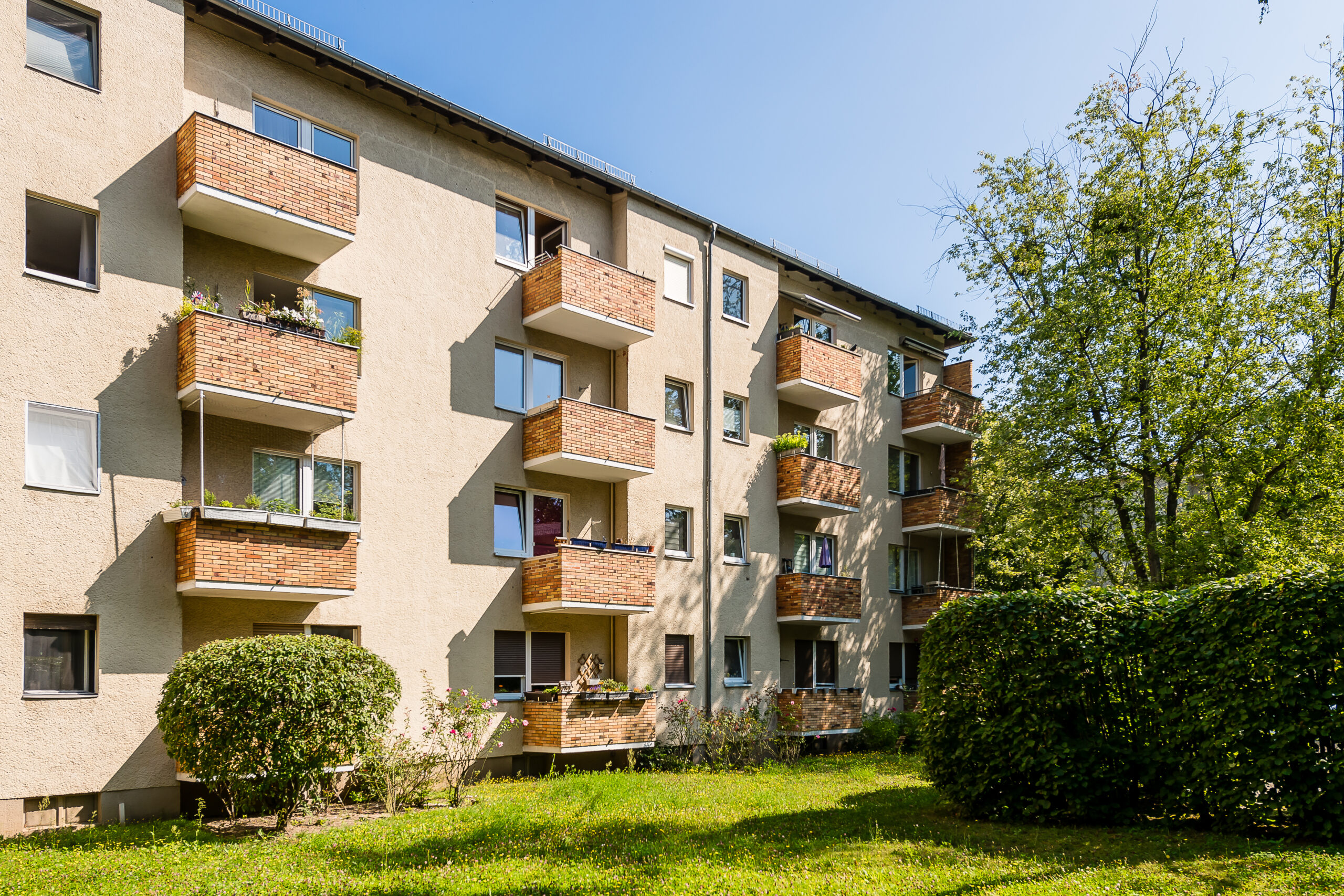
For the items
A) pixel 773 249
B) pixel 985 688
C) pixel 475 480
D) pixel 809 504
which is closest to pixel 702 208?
pixel 773 249

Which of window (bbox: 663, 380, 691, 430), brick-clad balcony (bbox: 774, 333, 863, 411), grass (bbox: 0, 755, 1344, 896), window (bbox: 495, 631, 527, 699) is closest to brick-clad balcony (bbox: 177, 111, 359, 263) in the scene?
window (bbox: 495, 631, 527, 699)

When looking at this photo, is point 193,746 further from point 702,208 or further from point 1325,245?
point 1325,245

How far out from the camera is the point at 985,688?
39.9ft

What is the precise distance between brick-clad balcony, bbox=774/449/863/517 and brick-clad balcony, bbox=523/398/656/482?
5.25 m

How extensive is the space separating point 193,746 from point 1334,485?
870 inches

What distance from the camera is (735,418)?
2417 centimetres

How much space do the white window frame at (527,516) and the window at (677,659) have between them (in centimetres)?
391

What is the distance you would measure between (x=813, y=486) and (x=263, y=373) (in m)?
14.3

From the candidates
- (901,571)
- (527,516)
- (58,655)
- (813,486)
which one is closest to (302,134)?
(527,516)

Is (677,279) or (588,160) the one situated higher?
(588,160)

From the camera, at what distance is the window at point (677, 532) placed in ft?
71.7

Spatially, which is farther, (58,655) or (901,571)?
(901,571)

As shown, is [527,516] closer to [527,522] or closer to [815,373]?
[527,522]

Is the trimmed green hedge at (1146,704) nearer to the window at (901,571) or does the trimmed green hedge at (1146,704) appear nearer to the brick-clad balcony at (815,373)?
the brick-clad balcony at (815,373)
